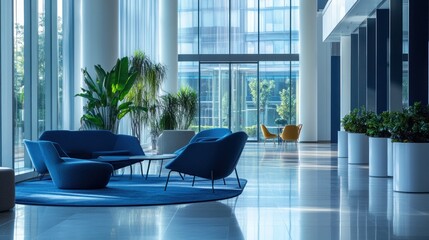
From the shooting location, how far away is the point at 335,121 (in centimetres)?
2836

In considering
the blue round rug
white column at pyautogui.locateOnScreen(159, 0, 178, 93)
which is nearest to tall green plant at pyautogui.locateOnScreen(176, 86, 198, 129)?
white column at pyautogui.locateOnScreen(159, 0, 178, 93)

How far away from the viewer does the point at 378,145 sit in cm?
1211

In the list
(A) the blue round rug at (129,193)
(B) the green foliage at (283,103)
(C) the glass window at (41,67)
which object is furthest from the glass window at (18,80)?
(B) the green foliage at (283,103)

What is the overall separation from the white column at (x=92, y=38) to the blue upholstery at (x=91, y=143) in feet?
7.73

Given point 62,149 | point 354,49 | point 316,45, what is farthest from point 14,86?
point 316,45

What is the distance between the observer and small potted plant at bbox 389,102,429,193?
978 cm

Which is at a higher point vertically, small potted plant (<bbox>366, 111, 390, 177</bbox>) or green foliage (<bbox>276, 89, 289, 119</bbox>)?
green foliage (<bbox>276, 89, 289, 119</bbox>)

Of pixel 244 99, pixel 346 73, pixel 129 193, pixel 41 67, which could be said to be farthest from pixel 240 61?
pixel 129 193

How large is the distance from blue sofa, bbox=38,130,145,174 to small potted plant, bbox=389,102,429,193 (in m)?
3.94

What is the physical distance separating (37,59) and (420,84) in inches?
249

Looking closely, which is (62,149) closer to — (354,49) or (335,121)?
(354,49)

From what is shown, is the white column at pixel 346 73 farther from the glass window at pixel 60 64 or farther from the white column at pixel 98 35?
the glass window at pixel 60 64

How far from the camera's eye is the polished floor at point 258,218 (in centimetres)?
629

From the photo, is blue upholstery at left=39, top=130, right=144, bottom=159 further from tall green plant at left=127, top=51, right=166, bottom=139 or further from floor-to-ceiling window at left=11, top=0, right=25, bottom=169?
tall green plant at left=127, top=51, right=166, bottom=139
